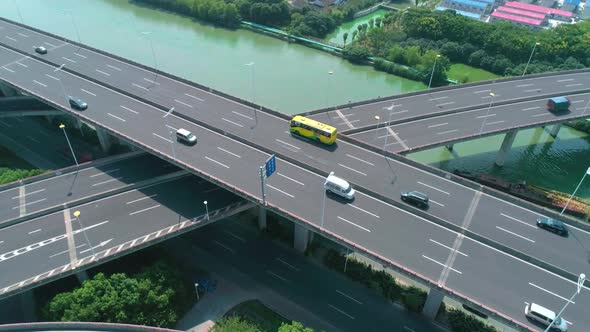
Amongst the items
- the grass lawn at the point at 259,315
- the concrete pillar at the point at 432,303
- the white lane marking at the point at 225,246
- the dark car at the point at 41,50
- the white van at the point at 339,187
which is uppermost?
the dark car at the point at 41,50

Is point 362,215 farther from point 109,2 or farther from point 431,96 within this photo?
point 109,2

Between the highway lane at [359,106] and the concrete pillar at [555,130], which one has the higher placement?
the highway lane at [359,106]

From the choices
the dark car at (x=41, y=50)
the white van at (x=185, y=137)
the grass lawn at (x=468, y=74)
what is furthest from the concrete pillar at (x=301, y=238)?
the dark car at (x=41, y=50)

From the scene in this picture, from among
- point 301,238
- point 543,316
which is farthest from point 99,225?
point 543,316

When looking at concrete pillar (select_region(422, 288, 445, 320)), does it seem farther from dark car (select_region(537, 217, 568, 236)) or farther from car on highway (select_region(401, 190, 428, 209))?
dark car (select_region(537, 217, 568, 236))

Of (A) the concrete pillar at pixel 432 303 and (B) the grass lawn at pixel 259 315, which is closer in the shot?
(A) the concrete pillar at pixel 432 303

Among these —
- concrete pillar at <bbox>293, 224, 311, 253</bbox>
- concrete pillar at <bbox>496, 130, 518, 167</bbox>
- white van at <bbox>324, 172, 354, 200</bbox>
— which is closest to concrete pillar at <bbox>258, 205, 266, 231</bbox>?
concrete pillar at <bbox>293, 224, 311, 253</bbox>

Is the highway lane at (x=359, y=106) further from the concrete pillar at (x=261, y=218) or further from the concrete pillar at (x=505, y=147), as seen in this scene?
the concrete pillar at (x=261, y=218)
